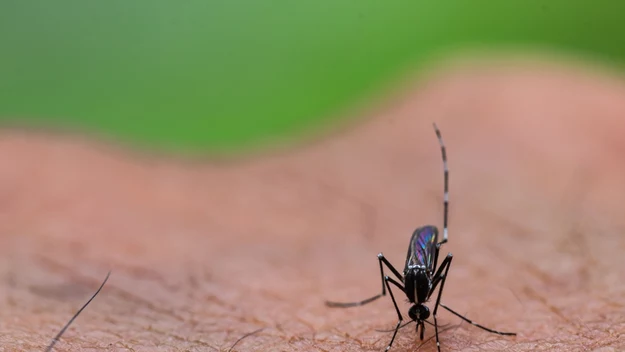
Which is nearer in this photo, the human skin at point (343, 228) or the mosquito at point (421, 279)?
the mosquito at point (421, 279)

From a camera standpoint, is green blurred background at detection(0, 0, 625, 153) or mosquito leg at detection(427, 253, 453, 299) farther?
green blurred background at detection(0, 0, 625, 153)

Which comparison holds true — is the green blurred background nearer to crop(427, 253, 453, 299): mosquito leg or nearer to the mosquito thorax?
crop(427, 253, 453, 299): mosquito leg

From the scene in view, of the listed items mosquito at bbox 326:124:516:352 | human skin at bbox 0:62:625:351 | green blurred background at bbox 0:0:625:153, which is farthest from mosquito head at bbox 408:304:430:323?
green blurred background at bbox 0:0:625:153

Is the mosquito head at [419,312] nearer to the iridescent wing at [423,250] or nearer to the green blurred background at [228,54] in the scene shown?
the iridescent wing at [423,250]

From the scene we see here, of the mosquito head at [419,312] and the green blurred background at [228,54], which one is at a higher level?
the green blurred background at [228,54]

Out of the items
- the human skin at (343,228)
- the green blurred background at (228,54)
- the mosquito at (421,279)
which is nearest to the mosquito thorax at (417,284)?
the mosquito at (421,279)

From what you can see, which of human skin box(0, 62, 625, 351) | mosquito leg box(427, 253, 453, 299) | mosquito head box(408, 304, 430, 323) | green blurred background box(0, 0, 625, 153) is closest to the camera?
mosquito head box(408, 304, 430, 323)

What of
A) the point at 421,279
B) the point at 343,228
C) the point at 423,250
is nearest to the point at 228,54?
the point at 343,228
